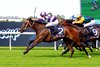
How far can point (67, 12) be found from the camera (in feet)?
110

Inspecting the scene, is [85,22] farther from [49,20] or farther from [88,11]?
[88,11]

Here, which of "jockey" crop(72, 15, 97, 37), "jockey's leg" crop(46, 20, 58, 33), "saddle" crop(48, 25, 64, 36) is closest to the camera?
"saddle" crop(48, 25, 64, 36)

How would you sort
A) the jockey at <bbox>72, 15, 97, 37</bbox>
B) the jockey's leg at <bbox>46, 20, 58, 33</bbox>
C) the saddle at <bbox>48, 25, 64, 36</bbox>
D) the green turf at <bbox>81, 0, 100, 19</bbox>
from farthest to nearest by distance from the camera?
the green turf at <bbox>81, 0, 100, 19</bbox> < the jockey at <bbox>72, 15, 97, 37</bbox> < the jockey's leg at <bbox>46, 20, 58, 33</bbox> < the saddle at <bbox>48, 25, 64, 36</bbox>

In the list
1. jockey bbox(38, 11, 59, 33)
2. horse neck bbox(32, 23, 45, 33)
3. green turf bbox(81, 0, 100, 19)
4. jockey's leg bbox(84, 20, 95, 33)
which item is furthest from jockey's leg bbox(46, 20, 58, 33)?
green turf bbox(81, 0, 100, 19)

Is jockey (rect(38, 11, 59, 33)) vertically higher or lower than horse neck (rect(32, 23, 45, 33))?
higher

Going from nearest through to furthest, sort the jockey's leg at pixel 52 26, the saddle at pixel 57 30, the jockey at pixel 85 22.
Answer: the saddle at pixel 57 30, the jockey's leg at pixel 52 26, the jockey at pixel 85 22

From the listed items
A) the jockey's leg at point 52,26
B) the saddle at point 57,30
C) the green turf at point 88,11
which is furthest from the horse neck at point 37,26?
the green turf at point 88,11

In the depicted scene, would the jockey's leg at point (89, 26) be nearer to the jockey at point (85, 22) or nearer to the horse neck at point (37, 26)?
the jockey at point (85, 22)

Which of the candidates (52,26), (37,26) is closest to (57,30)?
(52,26)

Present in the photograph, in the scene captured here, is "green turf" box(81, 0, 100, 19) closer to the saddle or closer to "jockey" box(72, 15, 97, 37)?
"jockey" box(72, 15, 97, 37)

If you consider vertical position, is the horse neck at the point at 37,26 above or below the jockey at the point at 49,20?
below

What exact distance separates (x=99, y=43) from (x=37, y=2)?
9.69 m

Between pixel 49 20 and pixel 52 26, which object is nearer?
pixel 52 26

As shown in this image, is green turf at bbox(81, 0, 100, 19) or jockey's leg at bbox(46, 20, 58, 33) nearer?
jockey's leg at bbox(46, 20, 58, 33)
